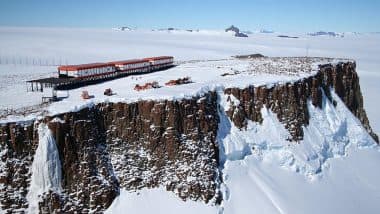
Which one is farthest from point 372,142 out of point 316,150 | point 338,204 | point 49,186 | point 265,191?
point 49,186

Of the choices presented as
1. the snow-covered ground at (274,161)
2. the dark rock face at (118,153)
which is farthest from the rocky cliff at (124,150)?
the snow-covered ground at (274,161)

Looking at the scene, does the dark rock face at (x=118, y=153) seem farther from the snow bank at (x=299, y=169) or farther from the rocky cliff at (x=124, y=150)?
the snow bank at (x=299, y=169)

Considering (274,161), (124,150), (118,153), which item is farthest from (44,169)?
(274,161)

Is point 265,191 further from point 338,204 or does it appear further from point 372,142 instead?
point 372,142

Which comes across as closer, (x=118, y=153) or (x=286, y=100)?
(x=118, y=153)

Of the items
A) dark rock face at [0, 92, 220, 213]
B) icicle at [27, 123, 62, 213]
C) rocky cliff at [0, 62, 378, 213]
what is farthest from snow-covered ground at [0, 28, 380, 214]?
icicle at [27, 123, 62, 213]

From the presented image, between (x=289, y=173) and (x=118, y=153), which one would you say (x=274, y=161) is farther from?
(x=118, y=153)

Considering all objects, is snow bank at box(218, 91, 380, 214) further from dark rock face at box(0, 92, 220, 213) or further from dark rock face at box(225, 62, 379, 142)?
dark rock face at box(0, 92, 220, 213)
